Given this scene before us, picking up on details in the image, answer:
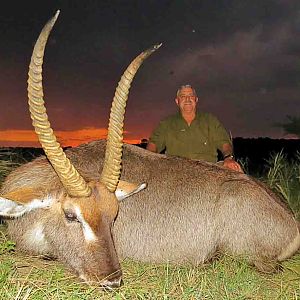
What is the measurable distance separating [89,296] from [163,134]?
16.7ft

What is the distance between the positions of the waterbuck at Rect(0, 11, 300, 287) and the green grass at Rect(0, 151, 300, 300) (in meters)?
0.18

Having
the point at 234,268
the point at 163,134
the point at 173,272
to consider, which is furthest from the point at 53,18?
the point at 163,134

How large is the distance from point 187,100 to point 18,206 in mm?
4741

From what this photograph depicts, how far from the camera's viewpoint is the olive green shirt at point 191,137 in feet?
31.6

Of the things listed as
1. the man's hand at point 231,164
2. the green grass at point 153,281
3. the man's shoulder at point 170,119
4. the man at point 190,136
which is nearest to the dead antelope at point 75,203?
the green grass at point 153,281

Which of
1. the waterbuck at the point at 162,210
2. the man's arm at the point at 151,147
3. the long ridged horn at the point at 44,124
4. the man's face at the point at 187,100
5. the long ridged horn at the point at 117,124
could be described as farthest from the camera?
the man's face at the point at 187,100

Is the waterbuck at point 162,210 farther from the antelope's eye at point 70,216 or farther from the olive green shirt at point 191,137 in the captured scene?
the olive green shirt at point 191,137

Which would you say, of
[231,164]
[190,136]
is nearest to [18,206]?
[231,164]

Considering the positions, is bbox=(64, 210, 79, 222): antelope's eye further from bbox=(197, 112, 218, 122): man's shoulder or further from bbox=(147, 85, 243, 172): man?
bbox=(197, 112, 218, 122): man's shoulder

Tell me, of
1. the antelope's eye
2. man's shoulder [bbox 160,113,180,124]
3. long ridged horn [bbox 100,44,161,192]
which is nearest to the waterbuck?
long ridged horn [bbox 100,44,161,192]

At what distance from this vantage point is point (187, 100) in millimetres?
9742

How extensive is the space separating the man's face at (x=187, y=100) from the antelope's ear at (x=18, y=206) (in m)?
4.39

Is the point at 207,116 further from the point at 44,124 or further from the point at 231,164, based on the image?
the point at 44,124

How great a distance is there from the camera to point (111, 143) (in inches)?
229
